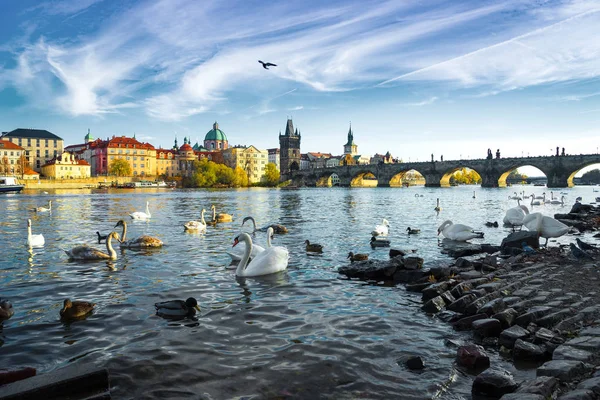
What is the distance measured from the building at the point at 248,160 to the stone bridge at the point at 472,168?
648 inches

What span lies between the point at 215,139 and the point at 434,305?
181087 mm

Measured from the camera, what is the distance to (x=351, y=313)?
7.02 m

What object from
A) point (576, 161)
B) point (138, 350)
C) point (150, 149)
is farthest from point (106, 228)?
point (150, 149)

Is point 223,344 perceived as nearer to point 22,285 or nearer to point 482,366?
point 482,366

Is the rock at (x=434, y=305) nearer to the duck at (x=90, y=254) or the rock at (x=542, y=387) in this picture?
the rock at (x=542, y=387)

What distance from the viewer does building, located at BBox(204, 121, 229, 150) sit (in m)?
182

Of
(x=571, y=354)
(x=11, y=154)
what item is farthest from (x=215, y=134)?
(x=571, y=354)

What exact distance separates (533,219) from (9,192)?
85.1 m

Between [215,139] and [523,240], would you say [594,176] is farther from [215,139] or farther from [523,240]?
[523,240]

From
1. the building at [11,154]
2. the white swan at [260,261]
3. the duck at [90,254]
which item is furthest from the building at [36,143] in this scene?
the white swan at [260,261]

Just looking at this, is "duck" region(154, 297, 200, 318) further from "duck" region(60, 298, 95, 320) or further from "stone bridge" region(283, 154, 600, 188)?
"stone bridge" region(283, 154, 600, 188)

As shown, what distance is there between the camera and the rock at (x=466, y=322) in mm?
6150

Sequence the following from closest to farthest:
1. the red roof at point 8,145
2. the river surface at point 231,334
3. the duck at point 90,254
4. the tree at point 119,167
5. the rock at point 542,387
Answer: the rock at point 542,387 → the river surface at point 231,334 → the duck at point 90,254 → the red roof at point 8,145 → the tree at point 119,167

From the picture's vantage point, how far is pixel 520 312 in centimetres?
620
